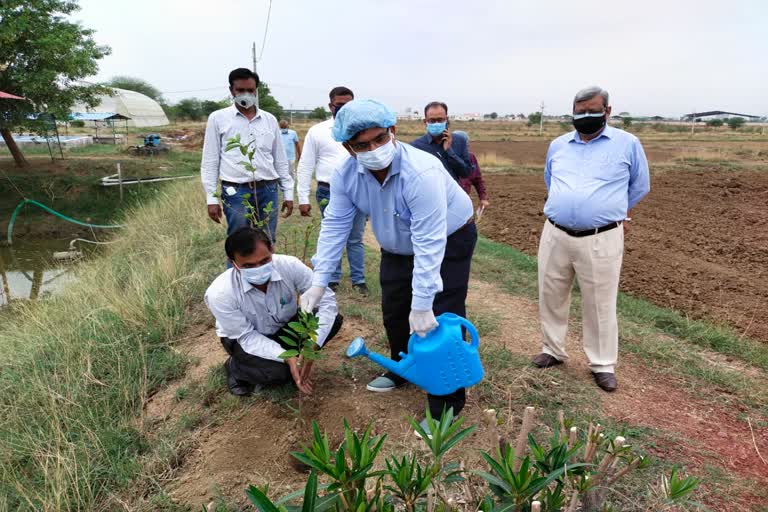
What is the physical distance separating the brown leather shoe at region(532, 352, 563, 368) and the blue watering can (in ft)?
3.74

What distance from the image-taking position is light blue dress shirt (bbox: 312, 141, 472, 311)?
2.02 m

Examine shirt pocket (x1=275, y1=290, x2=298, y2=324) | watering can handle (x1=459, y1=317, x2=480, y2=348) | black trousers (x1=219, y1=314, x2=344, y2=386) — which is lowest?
black trousers (x1=219, y1=314, x2=344, y2=386)

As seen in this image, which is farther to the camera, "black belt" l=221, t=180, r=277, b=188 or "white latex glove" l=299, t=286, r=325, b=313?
"black belt" l=221, t=180, r=277, b=188

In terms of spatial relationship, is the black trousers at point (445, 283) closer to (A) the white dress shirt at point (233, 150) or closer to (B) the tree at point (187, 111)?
(A) the white dress shirt at point (233, 150)

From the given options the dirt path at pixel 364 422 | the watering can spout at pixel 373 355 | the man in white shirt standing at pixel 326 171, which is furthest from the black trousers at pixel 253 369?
the man in white shirt standing at pixel 326 171

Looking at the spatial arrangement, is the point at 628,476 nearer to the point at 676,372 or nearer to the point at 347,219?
the point at 676,372

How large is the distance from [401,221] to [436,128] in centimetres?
Answer: 176

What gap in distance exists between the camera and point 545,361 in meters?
3.09

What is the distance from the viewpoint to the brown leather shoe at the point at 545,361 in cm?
308

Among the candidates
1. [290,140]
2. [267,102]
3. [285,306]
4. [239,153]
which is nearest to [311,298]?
[285,306]

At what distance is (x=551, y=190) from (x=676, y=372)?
144 cm

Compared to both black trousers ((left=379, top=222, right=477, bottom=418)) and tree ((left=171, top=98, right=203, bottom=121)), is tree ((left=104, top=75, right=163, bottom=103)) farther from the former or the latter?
black trousers ((left=379, top=222, right=477, bottom=418))

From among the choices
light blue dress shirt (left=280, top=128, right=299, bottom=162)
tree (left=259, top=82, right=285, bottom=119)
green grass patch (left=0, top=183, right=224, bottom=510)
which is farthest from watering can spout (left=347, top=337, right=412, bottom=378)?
tree (left=259, top=82, right=285, bottom=119)

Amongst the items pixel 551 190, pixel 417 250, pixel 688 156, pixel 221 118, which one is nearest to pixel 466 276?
pixel 417 250
